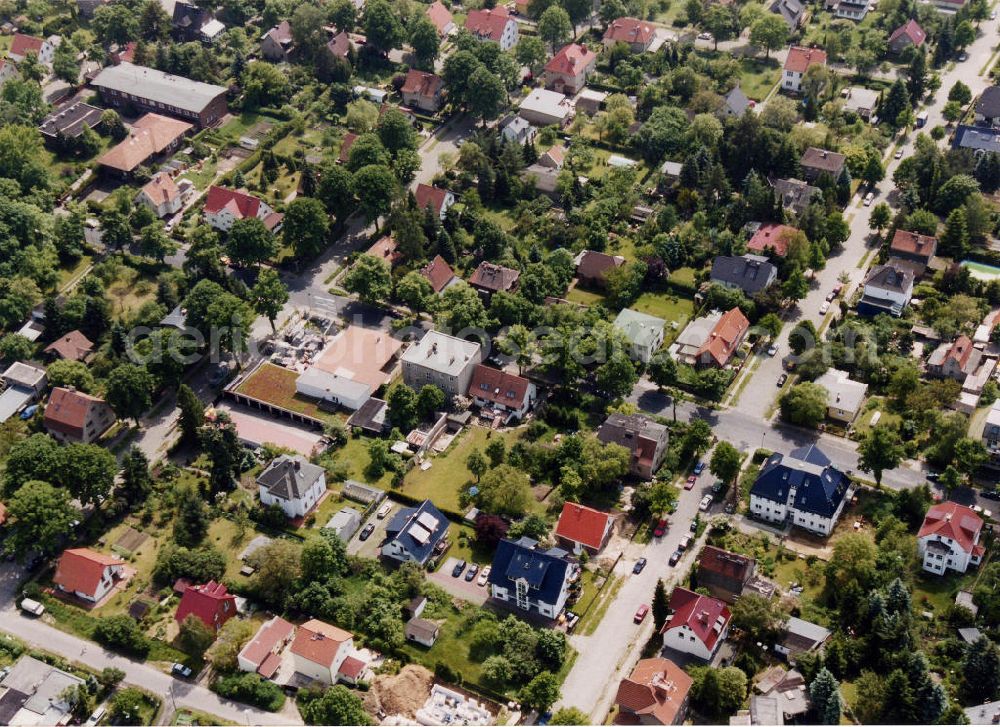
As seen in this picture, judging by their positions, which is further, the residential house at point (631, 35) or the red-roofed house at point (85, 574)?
the residential house at point (631, 35)

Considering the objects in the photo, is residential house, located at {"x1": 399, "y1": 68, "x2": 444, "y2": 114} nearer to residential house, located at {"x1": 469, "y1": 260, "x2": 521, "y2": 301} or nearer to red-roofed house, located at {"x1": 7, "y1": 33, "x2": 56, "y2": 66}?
residential house, located at {"x1": 469, "y1": 260, "x2": 521, "y2": 301}

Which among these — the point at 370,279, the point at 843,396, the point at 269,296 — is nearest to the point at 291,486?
the point at 269,296

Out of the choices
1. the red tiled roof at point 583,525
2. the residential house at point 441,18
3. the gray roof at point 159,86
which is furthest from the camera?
the residential house at point 441,18

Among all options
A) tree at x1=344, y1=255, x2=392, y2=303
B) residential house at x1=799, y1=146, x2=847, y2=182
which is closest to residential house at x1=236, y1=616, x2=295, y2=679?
tree at x1=344, y1=255, x2=392, y2=303

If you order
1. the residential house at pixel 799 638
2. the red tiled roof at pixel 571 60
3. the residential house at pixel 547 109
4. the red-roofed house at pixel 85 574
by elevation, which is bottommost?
the red-roofed house at pixel 85 574

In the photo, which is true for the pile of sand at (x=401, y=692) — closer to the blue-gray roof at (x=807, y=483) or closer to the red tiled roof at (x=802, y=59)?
the blue-gray roof at (x=807, y=483)

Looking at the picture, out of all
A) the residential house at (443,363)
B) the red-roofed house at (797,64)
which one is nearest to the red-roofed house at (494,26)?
the red-roofed house at (797,64)

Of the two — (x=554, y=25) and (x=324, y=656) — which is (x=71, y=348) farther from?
(x=554, y=25)
